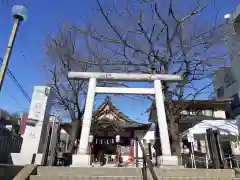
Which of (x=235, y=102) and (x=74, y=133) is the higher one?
(x=235, y=102)

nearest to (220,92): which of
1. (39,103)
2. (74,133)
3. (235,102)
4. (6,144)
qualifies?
(235,102)

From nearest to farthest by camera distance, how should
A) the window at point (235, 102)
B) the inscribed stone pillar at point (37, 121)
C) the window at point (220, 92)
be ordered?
the inscribed stone pillar at point (37, 121) → the window at point (235, 102) → the window at point (220, 92)

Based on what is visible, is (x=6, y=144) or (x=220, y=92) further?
(x=220, y=92)

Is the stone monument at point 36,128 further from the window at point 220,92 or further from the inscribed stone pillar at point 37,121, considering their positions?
the window at point 220,92

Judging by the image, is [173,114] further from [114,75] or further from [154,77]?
[114,75]

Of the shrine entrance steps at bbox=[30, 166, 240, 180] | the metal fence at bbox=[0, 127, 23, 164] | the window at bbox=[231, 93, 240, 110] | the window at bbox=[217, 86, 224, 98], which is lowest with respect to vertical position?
the shrine entrance steps at bbox=[30, 166, 240, 180]

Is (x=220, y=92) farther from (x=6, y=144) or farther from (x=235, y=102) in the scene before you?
(x=6, y=144)

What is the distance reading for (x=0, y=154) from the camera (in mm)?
7516

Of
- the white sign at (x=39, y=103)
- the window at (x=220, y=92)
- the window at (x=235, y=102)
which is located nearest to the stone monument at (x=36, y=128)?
the white sign at (x=39, y=103)

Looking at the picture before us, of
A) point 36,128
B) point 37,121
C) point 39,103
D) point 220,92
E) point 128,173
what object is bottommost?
point 128,173

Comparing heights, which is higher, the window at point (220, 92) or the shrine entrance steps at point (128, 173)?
the window at point (220, 92)

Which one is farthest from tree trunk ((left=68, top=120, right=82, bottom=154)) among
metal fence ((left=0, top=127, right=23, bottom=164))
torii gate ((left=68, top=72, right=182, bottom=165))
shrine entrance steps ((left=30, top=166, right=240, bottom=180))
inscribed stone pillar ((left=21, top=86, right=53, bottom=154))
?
shrine entrance steps ((left=30, top=166, right=240, bottom=180))

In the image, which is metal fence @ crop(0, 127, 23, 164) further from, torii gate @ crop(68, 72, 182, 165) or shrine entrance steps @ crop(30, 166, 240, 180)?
torii gate @ crop(68, 72, 182, 165)

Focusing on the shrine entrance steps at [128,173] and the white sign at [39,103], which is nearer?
the shrine entrance steps at [128,173]
